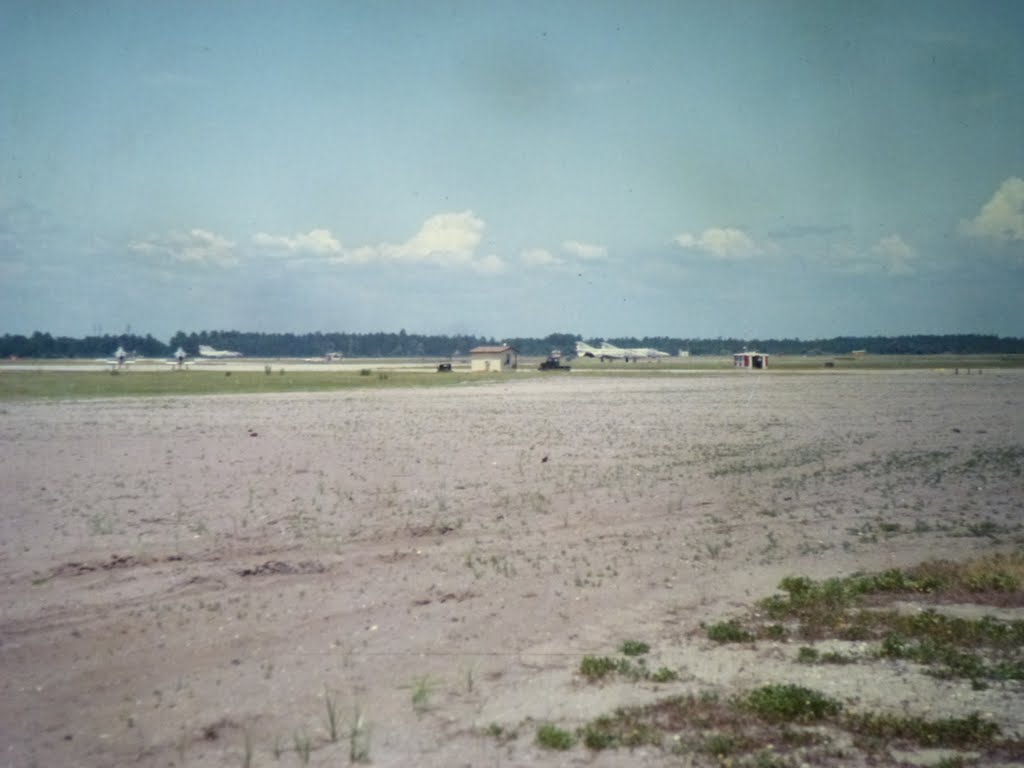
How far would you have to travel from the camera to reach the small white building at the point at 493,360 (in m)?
109

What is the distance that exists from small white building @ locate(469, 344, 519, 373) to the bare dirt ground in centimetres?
7855

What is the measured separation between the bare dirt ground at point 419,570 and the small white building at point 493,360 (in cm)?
7855

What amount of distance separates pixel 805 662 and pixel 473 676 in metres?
3.78

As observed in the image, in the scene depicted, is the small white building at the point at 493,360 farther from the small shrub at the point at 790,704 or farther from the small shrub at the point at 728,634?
the small shrub at the point at 790,704

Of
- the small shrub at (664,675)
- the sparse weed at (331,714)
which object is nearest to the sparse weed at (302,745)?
the sparse weed at (331,714)

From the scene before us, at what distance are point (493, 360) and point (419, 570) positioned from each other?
96.3 meters

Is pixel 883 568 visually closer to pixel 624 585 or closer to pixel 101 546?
pixel 624 585

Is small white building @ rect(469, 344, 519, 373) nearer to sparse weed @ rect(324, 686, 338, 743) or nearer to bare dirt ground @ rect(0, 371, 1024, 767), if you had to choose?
bare dirt ground @ rect(0, 371, 1024, 767)

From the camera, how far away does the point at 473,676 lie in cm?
928

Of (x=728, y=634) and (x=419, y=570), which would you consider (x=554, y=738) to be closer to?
(x=728, y=634)

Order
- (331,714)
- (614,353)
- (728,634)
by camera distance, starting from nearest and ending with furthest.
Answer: (331,714)
(728,634)
(614,353)

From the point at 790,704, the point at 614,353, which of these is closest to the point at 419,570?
the point at 790,704

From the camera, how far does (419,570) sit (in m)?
13.3

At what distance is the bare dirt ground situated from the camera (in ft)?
27.2
